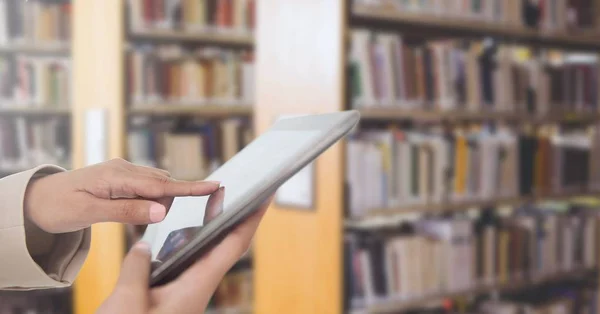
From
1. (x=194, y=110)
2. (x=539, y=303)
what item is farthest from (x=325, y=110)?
(x=539, y=303)

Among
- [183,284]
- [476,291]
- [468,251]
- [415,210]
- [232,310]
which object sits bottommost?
[232,310]

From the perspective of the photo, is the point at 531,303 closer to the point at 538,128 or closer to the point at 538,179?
the point at 538,179

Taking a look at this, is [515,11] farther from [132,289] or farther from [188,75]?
[132,289]

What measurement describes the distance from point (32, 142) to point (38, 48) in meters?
0.48

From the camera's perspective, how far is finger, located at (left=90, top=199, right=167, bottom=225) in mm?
574

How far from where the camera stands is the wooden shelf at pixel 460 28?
2.21m

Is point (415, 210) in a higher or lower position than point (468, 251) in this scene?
higher

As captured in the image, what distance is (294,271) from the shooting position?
2.30 metres

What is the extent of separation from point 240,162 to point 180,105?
2.50 meters

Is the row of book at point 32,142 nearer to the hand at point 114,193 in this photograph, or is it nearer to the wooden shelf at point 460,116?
the wooden shelf at point 460,116

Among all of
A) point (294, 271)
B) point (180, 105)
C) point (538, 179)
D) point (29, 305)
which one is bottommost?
point (29, 305)

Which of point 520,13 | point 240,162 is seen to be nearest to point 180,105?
point 520,13

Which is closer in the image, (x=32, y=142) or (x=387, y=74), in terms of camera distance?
(x=387, y=74)

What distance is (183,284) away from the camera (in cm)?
54
